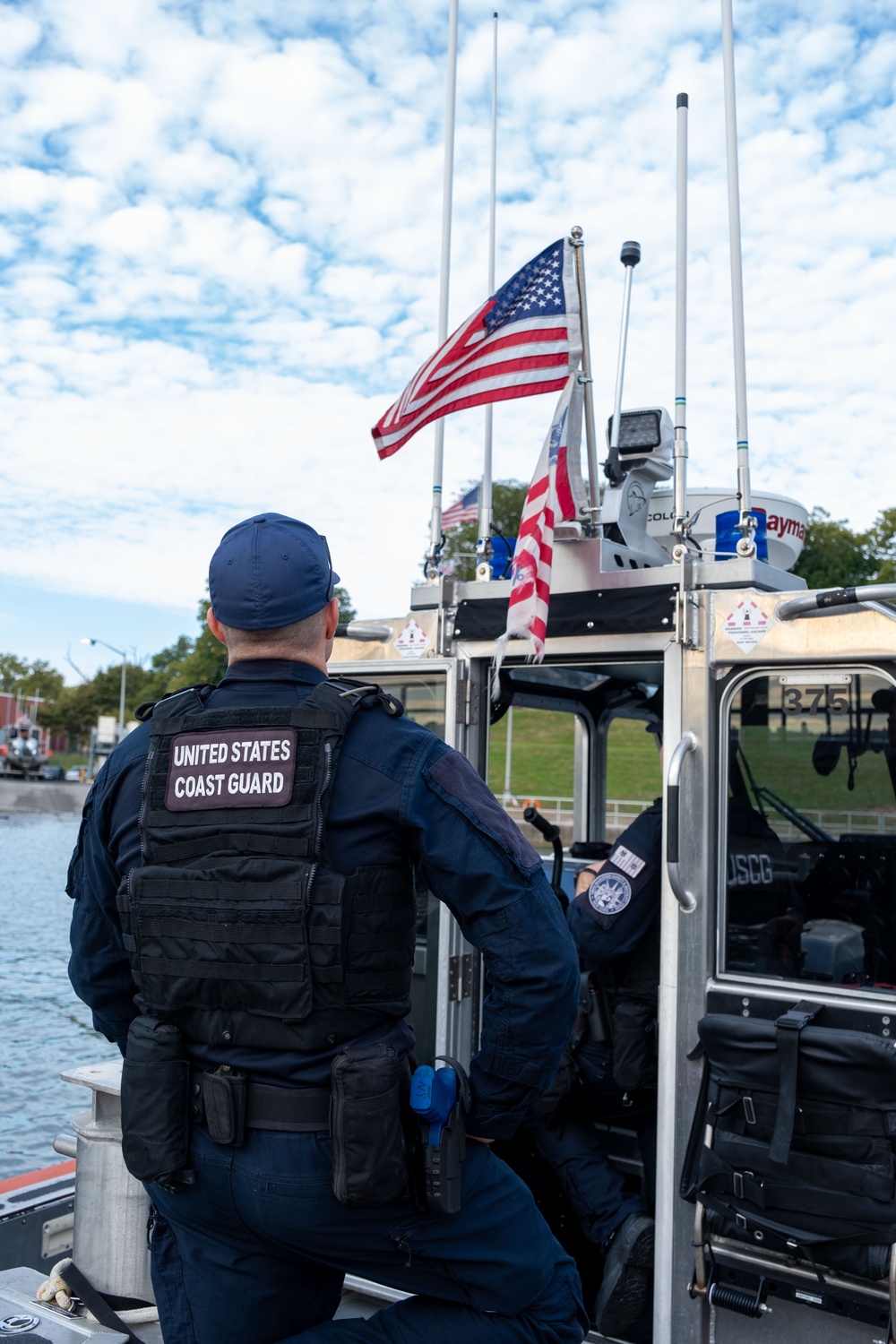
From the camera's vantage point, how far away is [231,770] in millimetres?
1952

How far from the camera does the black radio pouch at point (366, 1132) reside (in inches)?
70.8

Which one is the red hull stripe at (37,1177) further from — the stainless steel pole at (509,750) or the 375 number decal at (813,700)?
the 375 number decal at (813,700)

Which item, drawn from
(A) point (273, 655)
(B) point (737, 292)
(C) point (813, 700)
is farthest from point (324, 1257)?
(B) point (737, 292)

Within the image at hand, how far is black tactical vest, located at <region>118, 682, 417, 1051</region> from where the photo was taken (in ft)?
6.11

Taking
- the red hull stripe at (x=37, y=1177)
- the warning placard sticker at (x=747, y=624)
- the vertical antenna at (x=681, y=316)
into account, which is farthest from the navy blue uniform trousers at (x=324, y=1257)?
the red hull stripe at (x=37, y=1177)

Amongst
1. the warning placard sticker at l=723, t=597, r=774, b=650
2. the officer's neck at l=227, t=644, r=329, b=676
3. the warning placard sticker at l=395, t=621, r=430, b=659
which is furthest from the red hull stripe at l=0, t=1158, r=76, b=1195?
the warning placard sticker at l=723, t=597, r=774, b=650

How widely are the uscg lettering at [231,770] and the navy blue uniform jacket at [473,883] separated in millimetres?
96

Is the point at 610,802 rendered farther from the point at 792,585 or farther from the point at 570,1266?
the point at 570,1266

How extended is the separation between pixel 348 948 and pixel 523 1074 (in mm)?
373

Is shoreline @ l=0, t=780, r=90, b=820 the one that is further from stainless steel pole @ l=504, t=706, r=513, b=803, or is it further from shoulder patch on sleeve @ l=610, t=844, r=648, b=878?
shoulder patch on sleeve @ l=610, t=844, r=648, b=878

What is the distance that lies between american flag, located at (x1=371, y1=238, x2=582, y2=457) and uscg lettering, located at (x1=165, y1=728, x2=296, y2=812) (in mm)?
1897

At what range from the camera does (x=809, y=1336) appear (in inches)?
112

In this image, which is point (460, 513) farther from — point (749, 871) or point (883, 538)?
point (883, 538)

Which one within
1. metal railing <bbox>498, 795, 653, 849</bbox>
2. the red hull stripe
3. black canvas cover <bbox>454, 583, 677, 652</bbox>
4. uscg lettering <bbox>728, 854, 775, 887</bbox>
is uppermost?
black canvas cover <bbox>454, 583, 677, 652</bbox>
